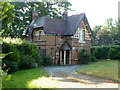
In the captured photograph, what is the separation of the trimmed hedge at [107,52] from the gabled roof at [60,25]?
7804mm

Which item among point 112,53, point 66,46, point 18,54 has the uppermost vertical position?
point 66,46

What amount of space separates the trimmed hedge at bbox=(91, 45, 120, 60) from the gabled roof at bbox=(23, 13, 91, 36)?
7.80 m

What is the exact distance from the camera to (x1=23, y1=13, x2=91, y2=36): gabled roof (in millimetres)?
21122

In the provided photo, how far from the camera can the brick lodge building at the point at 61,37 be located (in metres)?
20.4

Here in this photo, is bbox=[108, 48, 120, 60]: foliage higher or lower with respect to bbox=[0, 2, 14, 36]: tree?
lower

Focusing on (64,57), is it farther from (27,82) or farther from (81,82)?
(27,82)

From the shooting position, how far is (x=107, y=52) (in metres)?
29.3

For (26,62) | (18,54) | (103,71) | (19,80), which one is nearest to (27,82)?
(19,80)

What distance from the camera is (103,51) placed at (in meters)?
29.6

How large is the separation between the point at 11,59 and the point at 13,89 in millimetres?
5278

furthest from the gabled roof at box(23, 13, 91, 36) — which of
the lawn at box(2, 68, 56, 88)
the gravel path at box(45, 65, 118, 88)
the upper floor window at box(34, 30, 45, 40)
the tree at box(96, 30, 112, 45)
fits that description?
the tree at box(96, 30, 112, 45)

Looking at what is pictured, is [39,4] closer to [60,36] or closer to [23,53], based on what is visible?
[60,36]

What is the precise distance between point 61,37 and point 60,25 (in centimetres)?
300

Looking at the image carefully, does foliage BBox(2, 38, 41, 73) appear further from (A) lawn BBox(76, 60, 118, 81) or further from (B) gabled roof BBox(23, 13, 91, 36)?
(A) lawn BBox(76, 60, 118, 81)
